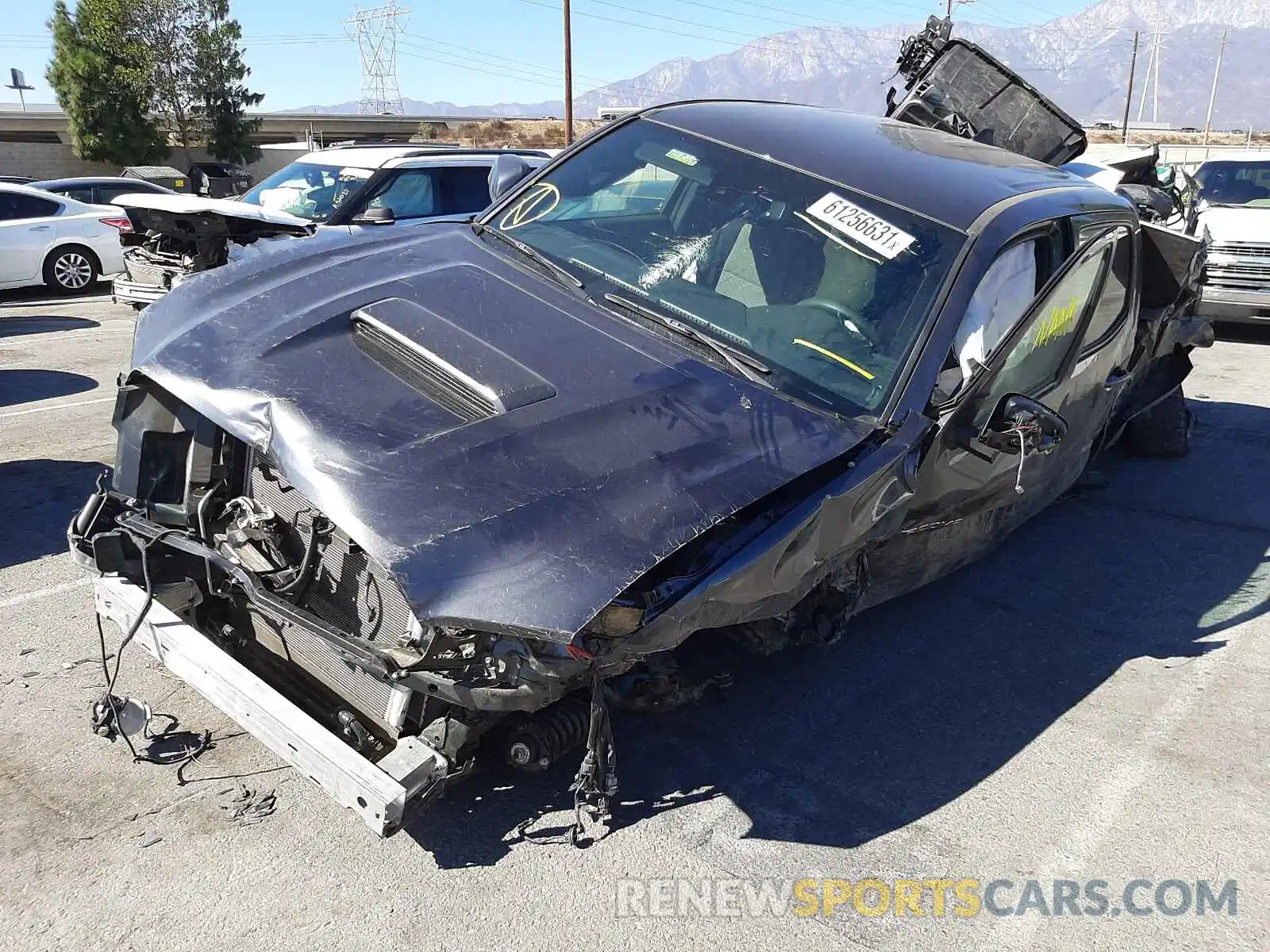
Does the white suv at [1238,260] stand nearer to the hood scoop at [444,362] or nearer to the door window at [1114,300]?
the door window at [1114,300]

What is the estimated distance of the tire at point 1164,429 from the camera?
6766 mm

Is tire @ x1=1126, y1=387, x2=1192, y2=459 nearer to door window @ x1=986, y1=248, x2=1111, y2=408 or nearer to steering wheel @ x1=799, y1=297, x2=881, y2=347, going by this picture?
door window @ x1=986, y1=248, x2=1111, y2=408

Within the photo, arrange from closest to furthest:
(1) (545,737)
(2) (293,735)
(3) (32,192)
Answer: (2) (293,735) → (1) (545,737) → (3) (32,192)

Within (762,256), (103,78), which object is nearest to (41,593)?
(762,256)

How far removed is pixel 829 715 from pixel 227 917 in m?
2.10

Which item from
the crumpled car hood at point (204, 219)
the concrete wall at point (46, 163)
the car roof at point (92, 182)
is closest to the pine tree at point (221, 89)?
the concrete wall at point (46, 163)

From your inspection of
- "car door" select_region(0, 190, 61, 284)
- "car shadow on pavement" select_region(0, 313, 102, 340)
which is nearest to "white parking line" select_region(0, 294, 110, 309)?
"car door" select_region(0, 190, 61, 284)

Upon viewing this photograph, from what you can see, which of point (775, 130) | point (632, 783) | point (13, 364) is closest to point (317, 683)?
point (632, 783)

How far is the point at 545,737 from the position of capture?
2.90 metres

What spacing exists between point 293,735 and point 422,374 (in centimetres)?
104

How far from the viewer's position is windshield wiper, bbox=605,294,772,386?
3.18 m

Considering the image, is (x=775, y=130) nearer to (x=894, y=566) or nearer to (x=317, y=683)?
(x=894, y=566)

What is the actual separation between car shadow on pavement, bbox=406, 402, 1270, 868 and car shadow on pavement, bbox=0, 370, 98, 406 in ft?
20.5

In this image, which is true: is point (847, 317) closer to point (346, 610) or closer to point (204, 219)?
point (346, 610)
